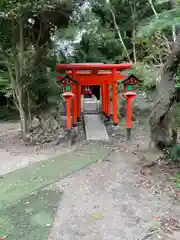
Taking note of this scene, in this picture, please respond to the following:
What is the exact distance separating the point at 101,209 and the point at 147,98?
8189mm

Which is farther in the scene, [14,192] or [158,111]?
[158,111]

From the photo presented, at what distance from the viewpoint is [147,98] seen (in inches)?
445

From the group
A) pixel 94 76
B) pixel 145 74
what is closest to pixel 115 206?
pixel 94 76

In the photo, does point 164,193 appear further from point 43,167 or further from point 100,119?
point 100,119

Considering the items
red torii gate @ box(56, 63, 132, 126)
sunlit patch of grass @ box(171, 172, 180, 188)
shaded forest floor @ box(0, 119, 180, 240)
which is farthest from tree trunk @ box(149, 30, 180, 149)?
red torii gate @ box(56, 63, 132, 126)

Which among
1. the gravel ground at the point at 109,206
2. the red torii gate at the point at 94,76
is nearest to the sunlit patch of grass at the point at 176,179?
the gravel ground at the point at 109,206

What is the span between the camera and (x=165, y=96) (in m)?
4.82

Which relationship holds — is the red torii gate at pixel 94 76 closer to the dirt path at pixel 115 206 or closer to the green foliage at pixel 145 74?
the green foliage at pixel 145 74

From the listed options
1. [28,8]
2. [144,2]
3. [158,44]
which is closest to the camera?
[28,8]

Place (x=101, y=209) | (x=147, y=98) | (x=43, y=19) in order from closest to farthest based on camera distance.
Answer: (x=101, y=209) < (x=43, y=19) < (x=147, y=98)

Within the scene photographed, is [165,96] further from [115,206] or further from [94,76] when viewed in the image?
[94,76]

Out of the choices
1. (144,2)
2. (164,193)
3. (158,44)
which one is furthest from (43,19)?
(144,2)

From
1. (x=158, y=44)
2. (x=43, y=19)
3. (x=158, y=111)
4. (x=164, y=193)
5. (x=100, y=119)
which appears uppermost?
(x=43, y=19)

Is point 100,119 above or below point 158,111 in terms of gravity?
below
